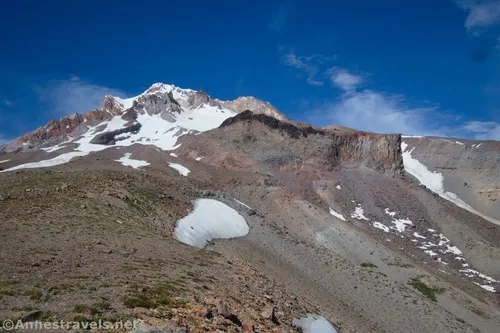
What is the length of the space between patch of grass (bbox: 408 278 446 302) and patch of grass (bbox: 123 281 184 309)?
38.8 m

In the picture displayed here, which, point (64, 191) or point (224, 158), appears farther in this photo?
point (224, 158)

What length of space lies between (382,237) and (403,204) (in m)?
23.1

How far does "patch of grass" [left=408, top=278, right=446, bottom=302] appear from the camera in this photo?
47.5 metres

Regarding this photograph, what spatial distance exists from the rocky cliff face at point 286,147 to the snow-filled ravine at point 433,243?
1017 inches

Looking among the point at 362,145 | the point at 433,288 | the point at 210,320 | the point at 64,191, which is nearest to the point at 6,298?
the point at 210,320

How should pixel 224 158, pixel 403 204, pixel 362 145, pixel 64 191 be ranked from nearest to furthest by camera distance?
Answer: pixel 64 191, pixel 403 204, pixel 224 158, pixel 362 145

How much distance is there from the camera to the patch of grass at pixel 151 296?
15.2 meters

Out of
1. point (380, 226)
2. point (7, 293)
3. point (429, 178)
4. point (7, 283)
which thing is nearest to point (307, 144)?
point (380, 226)

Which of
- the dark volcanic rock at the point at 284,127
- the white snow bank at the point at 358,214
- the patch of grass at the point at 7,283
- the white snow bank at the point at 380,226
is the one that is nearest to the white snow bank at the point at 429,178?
the dark volcanic rock at the point at 284,127

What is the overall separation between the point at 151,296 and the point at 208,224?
1169 inches

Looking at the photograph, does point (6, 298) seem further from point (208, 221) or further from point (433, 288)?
point (433, 288)

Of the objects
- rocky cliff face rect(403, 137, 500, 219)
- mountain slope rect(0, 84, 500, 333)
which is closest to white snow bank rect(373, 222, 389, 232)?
mountain slope rect(0, 84, 500, 333)

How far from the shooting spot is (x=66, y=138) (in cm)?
19138

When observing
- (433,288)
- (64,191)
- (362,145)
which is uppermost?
(362,145)
